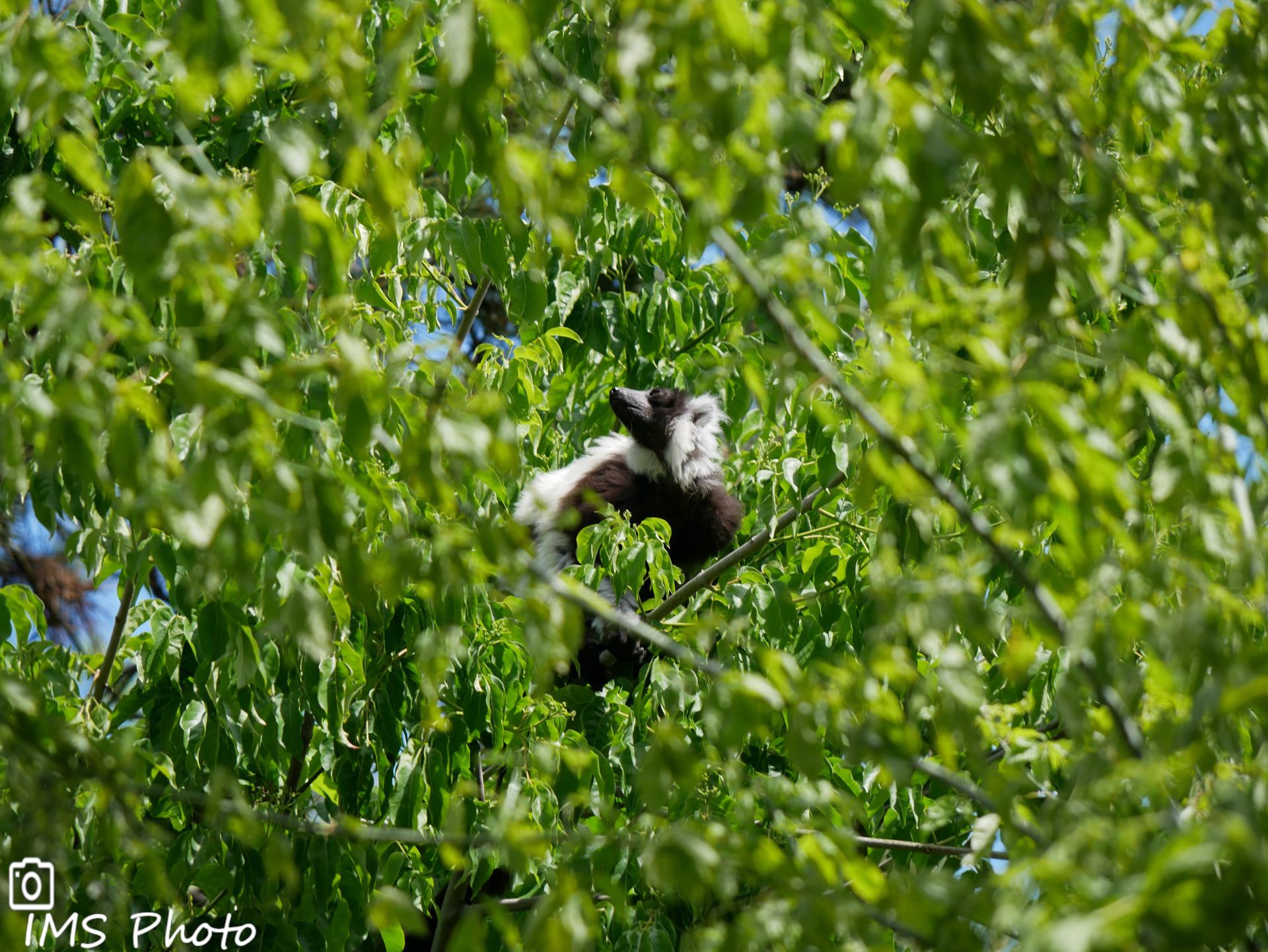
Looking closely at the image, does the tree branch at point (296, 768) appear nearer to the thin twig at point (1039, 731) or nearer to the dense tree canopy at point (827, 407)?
the dense tree canopy at point (827, 407)

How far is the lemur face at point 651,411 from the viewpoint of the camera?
19.3 feet

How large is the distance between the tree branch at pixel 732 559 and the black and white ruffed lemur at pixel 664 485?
4.59 feet

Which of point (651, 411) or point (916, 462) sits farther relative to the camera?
point (651, 411)

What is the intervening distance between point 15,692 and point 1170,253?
6.18 feet

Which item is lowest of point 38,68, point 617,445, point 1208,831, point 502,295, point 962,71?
point 1208,831

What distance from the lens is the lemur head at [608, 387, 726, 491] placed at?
6.34 metres

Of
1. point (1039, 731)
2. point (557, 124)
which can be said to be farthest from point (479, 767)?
point (557, 124)

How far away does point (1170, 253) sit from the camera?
6.18 feet

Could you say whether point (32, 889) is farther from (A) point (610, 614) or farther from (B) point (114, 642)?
(A) point (610, 614)

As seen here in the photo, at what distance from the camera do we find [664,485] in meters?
6.64

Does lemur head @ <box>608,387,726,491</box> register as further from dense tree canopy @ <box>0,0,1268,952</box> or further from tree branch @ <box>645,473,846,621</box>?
dense tree canopy @ <box>0,0,1268,952</box>

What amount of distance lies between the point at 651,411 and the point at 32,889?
369cm

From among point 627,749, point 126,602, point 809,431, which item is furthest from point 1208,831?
point 126,602

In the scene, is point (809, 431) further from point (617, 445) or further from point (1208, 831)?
point (617, 445)
